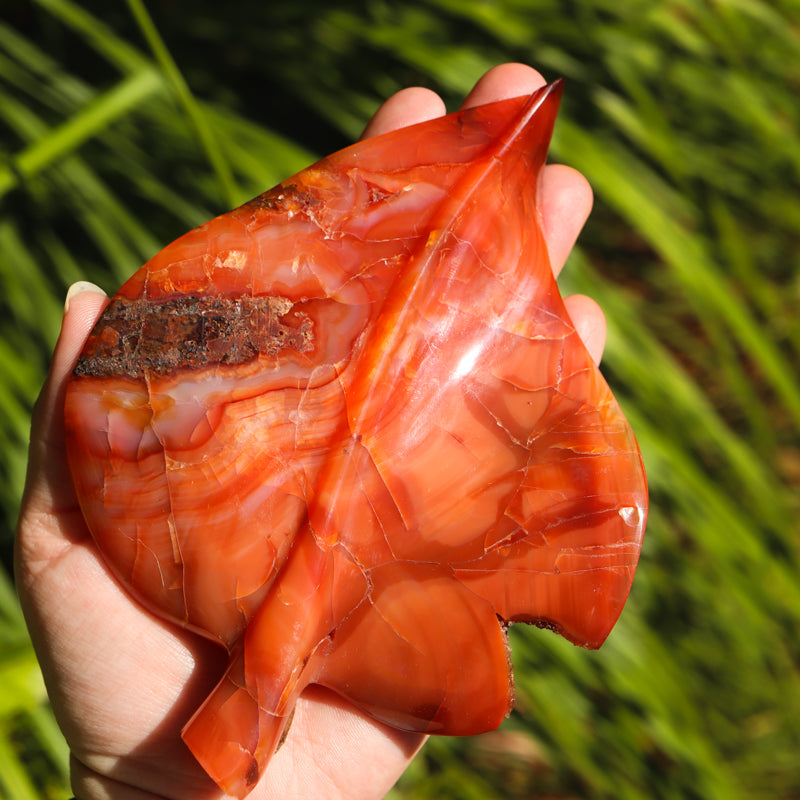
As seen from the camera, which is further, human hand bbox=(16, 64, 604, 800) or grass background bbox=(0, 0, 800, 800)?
grass background bbox=(0, 0, 800, 800)

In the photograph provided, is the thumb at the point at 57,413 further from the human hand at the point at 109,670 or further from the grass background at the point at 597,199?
the grass background at the point at 597,199

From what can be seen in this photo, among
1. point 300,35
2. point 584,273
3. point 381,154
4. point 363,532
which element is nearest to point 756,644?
point 584,273

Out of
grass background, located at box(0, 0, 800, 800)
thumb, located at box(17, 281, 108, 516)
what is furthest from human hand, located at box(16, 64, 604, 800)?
grass background, located at box(0, 0, 800, 800)

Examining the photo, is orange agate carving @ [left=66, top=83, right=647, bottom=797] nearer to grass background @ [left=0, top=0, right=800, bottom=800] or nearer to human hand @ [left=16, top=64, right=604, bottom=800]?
human hand @ [left=16, top=64, right=604, bottom=800]

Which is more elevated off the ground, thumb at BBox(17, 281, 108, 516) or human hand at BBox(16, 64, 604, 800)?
thumb at BBox(17, 281, 108, 516)

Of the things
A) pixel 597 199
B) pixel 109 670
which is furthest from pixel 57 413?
pixel 597 199

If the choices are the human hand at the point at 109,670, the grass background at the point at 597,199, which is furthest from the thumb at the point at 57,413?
the grass background at the point at 597,199
